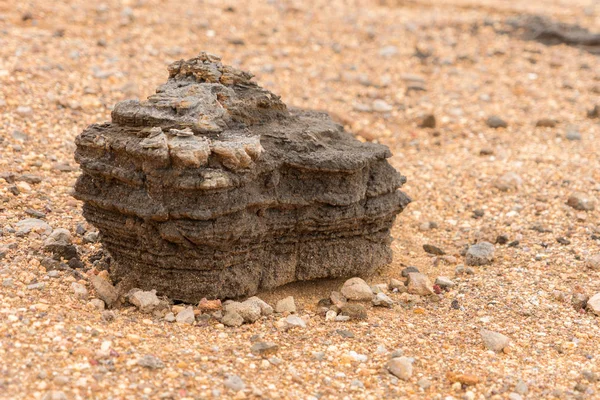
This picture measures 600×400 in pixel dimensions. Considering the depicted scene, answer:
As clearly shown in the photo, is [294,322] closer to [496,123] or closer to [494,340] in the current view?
[494,340]

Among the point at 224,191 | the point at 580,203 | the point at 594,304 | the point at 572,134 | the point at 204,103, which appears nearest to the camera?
the point at 224,191

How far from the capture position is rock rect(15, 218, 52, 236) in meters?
4.52

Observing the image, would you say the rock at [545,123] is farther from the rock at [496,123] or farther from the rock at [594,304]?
the rock at [594,304]

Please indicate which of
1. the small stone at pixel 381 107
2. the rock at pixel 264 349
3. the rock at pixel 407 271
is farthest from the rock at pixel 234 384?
the small stone at pixel 381 107

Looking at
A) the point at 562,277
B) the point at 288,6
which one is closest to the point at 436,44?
the point at 288,6

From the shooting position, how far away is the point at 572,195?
238 inches

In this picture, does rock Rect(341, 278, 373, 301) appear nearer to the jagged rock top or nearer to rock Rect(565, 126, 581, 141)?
the jagged rock top

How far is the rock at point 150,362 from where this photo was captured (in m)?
3.39

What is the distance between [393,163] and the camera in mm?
6883

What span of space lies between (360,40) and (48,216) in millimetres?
5626

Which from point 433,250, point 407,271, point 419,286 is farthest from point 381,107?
point 419,286

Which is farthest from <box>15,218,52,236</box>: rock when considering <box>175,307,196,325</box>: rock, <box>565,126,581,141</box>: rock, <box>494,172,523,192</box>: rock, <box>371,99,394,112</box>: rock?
<box>565,126,581,141</box>: rock

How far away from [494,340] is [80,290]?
218 centimetres

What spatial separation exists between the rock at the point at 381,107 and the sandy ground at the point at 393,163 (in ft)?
0.20
